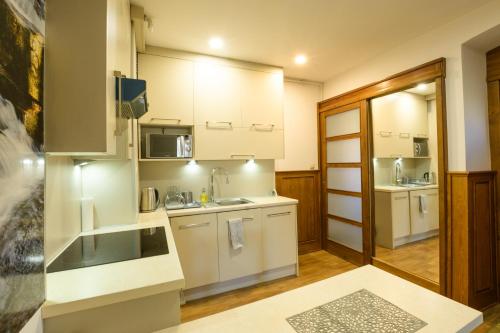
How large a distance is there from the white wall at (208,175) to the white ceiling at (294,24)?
128 centimetres

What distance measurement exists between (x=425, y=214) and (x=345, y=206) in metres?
0.89

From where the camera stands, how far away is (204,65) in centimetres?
254

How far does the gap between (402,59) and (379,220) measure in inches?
73.2

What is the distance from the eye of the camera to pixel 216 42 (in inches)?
92.2

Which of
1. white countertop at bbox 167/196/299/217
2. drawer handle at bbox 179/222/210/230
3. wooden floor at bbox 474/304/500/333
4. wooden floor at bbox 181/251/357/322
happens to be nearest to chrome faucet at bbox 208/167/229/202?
white countertop at bbox 167/196/299/217

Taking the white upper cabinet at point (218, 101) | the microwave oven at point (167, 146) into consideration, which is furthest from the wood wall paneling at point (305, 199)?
the microwave oven at point (167, 146)

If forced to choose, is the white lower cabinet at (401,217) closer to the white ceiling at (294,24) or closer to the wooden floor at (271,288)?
the wooden floor at (271,288)

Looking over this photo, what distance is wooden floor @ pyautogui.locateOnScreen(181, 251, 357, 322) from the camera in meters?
2.12

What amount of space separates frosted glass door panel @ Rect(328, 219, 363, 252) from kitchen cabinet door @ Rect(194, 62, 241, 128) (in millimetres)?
2031

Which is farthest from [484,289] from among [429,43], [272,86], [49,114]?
[49,114]

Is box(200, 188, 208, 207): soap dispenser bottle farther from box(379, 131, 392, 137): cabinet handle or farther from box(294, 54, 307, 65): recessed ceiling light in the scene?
box(379, 131, 392, 137): cabinet handle

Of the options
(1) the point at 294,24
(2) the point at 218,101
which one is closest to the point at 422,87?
(1) the point at 294,24

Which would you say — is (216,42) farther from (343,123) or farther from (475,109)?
(475,109)

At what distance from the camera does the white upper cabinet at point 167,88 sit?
2.29 meters
